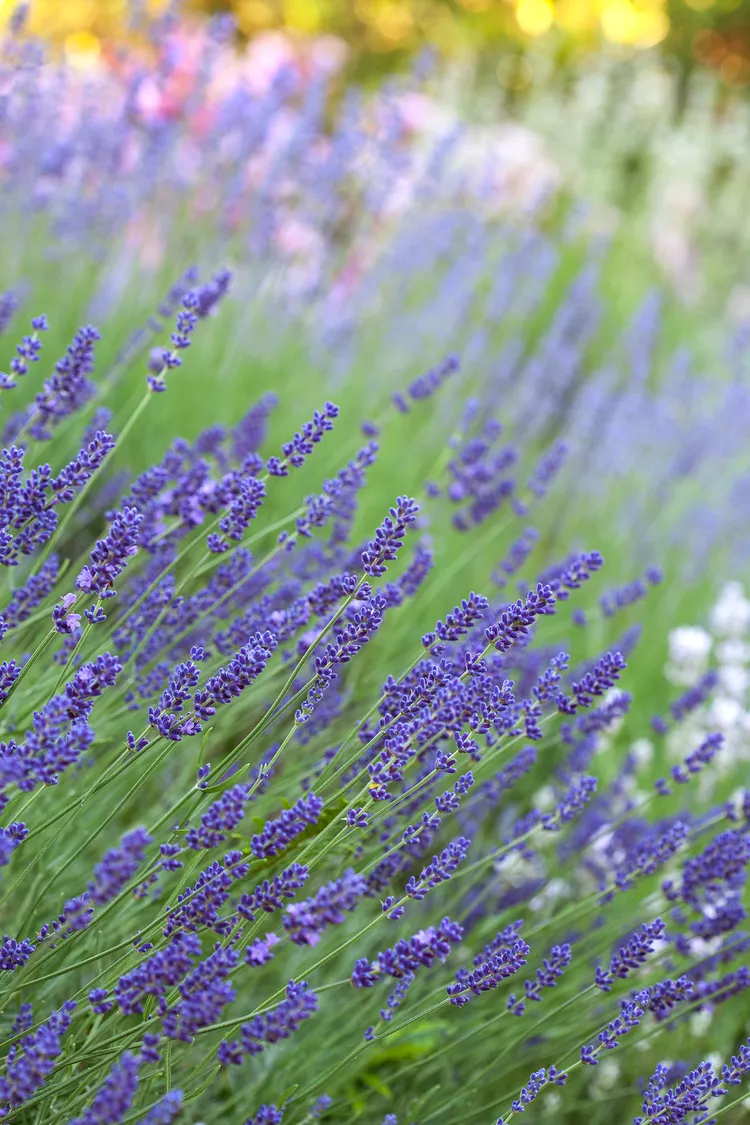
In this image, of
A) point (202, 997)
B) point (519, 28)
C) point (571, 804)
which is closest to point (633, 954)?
point (571, 804)

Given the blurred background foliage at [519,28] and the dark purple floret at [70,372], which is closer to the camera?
the dark purple floret at [70,372]

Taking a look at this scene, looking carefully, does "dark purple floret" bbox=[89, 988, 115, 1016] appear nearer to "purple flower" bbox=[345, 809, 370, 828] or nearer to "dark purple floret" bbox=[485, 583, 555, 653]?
"purple flower" bbox=[345, 809, 370, 828]

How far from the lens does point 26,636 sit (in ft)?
6.95

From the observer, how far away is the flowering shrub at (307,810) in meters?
1.30

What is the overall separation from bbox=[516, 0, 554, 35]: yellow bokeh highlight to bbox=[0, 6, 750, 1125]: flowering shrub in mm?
12001

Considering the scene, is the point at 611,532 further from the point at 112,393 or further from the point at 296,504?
the point at 112,393

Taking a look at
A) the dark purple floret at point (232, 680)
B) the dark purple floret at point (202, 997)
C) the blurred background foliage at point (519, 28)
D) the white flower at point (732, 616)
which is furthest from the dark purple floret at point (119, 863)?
the blurred background foliage at point (519, 28)

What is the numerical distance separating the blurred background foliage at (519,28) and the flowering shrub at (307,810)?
9.70 meters

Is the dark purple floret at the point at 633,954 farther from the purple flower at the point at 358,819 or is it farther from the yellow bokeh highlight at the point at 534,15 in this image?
the yellow bokeh highlight at the point at 534,15

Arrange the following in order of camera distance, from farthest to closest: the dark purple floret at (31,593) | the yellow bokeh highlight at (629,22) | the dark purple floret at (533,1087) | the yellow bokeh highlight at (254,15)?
the yellow bokeh highlight at (629,22), the yellow bokeh highlight at (254,15), the dark purple floret at (31,593), the dark purple floret at (533,1087)

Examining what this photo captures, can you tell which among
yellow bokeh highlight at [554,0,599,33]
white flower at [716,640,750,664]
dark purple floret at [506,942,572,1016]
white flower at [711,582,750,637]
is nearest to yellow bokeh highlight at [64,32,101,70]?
white flower at [711,582,750,637]

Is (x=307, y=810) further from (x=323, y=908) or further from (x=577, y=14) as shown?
(x=577, y=14)

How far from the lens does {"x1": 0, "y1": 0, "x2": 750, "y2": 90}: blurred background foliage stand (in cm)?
1215

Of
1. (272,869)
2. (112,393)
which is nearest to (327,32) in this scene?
(112,393)
